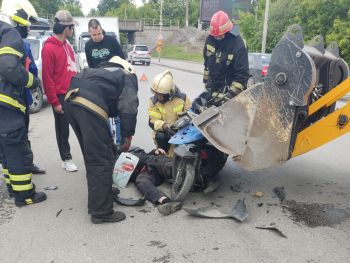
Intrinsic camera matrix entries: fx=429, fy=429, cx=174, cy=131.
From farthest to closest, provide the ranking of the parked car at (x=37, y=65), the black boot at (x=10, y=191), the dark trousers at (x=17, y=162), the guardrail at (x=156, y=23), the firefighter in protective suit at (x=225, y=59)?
the guardrail at (x=156, y=23) → the parked car at (x=37, y=65) → the firefighter in protective suit at (x=225, y=59) → the black boot at (x=10, y=191) → the dark trousers at (x=17, y=162)

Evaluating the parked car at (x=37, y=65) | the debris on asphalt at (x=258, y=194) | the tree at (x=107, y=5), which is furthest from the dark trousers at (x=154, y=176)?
the tree at (x=107, y=5)

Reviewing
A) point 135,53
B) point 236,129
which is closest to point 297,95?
point 236,129

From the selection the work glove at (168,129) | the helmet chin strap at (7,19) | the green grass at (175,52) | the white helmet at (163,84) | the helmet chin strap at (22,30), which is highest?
the helmet chin strap at (7,19)

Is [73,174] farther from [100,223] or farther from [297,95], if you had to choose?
[297,95]

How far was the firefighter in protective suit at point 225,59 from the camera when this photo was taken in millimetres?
5090

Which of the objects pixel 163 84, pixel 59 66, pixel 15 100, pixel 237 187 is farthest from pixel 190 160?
pixel 59 66

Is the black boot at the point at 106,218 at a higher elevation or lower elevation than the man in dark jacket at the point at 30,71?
lower

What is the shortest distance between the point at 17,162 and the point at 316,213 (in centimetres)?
300

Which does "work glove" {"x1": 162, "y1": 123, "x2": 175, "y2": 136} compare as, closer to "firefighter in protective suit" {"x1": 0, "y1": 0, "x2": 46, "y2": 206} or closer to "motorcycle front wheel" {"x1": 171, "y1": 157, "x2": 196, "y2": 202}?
"motorcycle front wheel" {"x1": 171, "y1": 157, "x2": 196, "y2": 202}

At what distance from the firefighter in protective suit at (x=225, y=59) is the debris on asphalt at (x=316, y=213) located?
1.43 meters

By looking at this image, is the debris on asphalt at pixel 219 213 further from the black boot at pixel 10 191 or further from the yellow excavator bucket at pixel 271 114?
the black boot at pixel 10 191

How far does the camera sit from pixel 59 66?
17.3 ft

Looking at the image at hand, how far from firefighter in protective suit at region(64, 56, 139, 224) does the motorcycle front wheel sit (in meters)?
0.65

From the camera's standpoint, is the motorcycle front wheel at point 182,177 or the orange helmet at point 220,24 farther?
the orange helmet at point 220,24
